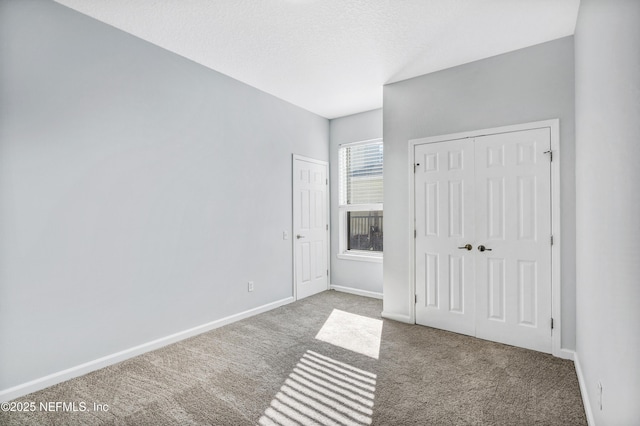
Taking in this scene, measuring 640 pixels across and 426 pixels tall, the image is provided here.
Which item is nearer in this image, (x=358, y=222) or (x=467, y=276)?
(x=467, y=276)

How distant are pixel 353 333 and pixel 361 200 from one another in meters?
2.28

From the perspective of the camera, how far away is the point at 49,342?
2355mm

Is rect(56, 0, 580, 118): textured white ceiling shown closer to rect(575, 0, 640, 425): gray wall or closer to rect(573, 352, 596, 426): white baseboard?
rect(575, 0, 640, 425): gray wall

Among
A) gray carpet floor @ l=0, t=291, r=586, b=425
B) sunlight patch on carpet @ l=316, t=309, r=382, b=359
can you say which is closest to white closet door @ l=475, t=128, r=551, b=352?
gray carpet floor @ l=0, t=291, r=586, b=425

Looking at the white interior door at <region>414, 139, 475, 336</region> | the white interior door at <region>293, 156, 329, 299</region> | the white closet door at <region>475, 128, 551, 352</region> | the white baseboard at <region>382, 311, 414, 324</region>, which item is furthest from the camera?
the white interior door at <region>293, 156, 329, 299</region>

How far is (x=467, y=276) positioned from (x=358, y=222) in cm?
215

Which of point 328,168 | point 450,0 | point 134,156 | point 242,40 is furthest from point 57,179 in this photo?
point 328,168

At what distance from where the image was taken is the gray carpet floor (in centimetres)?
200

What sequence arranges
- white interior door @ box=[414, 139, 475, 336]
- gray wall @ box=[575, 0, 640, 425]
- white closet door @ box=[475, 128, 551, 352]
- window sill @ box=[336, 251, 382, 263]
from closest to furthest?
gray wall @ box=[575, 0, 640, 425]
white closet door @ box=[475, 128, 551, 352]
white interior door @ box=[414, 139, 475, 336]
window sill @ box=[336, 251, 382, 263]

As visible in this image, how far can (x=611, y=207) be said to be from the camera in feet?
4.95

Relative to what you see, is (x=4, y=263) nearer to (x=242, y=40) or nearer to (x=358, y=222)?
(x=242, y=40)

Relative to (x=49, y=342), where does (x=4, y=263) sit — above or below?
above

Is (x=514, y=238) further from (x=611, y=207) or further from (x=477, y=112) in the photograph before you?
(x=611, y=207)

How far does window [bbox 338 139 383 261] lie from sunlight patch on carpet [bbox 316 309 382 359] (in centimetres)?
121
